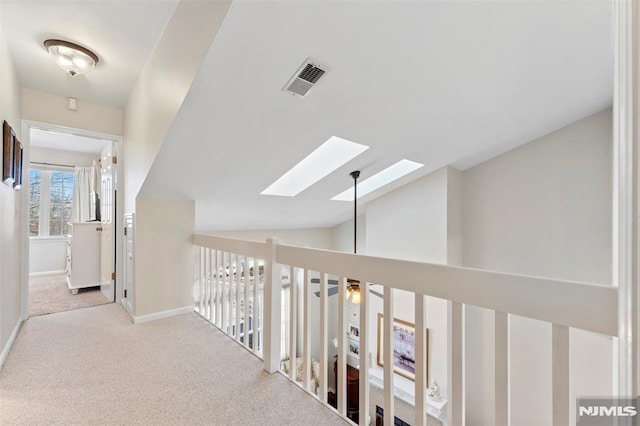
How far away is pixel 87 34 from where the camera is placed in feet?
7.19

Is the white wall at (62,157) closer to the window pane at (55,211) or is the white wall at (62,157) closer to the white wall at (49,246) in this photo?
the white wall at (49,246)

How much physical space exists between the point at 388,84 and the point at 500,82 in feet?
3.24

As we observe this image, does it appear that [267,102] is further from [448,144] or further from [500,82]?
[448,144]

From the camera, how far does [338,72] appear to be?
2004 mm

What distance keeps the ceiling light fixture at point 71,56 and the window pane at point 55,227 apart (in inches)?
189

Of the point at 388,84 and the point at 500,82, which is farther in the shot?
the point at 500,82

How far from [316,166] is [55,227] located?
5837 millimetres

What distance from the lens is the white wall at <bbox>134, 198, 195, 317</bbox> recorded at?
9.42 ft

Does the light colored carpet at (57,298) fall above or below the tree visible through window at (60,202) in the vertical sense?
below

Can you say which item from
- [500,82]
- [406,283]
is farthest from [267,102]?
[500,82]

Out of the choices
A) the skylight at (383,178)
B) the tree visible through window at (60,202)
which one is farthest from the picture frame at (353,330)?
the tree visible through window at (60,202)

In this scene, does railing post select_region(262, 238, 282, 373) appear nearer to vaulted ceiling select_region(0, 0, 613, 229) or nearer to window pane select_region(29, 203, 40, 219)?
vaulted ceiling select_region(0, 0, 613, 229)

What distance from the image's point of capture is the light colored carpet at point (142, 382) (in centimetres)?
159

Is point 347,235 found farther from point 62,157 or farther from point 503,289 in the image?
point 62,157
